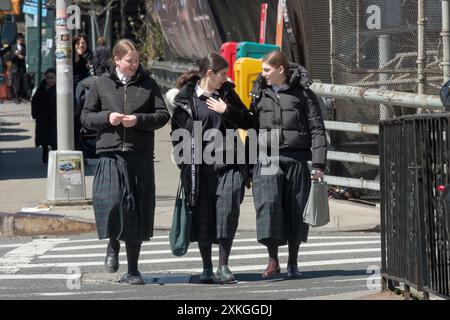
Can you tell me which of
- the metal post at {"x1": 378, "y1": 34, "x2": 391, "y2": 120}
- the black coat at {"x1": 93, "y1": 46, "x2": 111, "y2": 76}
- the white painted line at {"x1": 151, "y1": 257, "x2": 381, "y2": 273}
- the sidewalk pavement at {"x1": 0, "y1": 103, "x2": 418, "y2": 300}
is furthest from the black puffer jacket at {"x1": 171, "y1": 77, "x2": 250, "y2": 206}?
the black coat at {"x1": 93, "y1": 46, "x2": 111, "y2": 76}

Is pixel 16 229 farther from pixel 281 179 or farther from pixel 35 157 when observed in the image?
pixel 35 157

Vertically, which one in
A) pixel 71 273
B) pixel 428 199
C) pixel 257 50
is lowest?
pixel 71 273

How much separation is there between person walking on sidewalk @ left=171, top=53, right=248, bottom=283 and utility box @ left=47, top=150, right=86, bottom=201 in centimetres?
515

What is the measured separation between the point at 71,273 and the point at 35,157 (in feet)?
38.5

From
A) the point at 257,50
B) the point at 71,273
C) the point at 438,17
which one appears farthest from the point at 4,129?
the point at 71,273

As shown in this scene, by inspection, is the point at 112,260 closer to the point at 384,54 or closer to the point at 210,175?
the point at 210,175

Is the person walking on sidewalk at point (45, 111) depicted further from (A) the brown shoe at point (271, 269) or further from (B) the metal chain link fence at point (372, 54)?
(A) the brown shoe at point (271, 269)

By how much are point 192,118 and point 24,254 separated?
315 centimetres

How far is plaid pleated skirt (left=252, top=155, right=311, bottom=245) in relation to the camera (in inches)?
420

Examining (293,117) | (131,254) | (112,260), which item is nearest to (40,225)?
(112,260)

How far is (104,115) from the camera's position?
10.3m

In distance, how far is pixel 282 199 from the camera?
424 inches

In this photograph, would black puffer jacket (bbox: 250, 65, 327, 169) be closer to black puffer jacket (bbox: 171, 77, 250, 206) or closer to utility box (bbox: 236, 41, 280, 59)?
black puffer jacket (bbox: 171, 77, 250, 206)

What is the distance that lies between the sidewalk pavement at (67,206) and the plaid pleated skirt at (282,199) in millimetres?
3774
